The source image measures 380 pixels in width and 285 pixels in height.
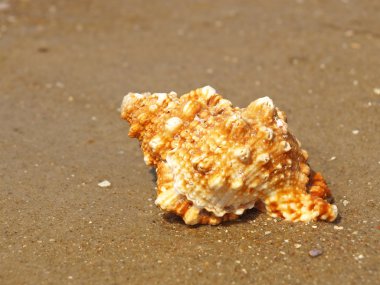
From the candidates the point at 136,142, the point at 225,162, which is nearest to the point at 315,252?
the point at 225,162

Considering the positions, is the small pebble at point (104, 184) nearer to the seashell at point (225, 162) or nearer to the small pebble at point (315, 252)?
the seashell at point (225, 162)

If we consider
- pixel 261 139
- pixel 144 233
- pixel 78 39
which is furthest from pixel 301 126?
pixel 78 39

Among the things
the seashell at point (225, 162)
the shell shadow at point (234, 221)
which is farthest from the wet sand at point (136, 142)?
the seashell at point (225, 162)

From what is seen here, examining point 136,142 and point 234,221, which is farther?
point 136,142

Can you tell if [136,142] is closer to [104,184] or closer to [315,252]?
[104,184]

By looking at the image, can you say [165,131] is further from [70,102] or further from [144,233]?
[70,102]

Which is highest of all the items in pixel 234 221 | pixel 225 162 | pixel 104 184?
pixel 225 162

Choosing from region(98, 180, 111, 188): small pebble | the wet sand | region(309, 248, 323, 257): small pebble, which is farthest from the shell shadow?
region(98, 180, 111, 188): small pebble
